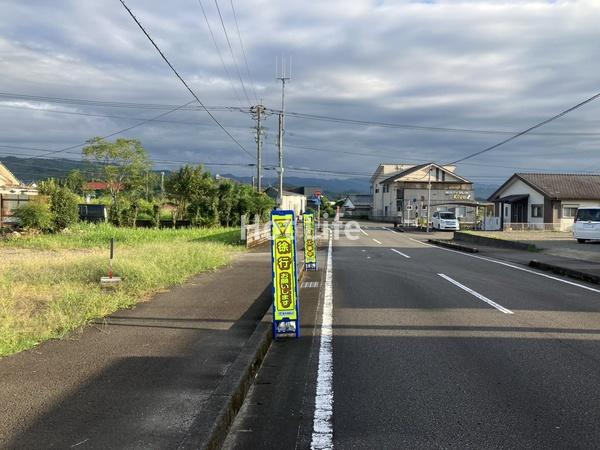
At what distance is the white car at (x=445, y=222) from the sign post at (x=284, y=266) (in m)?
40.9

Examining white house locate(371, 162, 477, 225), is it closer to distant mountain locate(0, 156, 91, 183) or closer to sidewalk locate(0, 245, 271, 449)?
distant mountain locate(0, 156, 91, 183)

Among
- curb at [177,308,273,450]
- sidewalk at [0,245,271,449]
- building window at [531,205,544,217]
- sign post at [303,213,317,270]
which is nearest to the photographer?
curb at [177,308,273,450]

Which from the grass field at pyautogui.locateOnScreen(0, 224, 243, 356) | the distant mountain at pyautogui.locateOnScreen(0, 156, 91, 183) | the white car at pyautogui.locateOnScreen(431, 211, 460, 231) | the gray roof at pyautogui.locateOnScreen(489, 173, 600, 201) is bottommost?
the grass field at pyautogui.locateOnScreen(0, 224, 243, 356)

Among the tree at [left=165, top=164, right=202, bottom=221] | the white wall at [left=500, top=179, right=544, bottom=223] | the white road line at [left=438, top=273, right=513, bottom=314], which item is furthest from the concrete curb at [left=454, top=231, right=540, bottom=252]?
the tree at [left=165, top=164, right=202, bottom=221]

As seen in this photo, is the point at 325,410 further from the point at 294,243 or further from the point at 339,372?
the point at 294,243

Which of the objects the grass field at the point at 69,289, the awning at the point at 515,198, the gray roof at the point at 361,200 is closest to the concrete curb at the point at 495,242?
the grass field at the point at 69,289

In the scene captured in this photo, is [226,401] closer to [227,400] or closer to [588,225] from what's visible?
[227,400]

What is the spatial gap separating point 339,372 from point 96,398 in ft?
7.01

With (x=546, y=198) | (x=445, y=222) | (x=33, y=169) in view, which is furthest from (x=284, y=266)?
(x=33, y=169)

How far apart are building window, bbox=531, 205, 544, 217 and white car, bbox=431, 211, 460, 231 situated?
19.7 feet

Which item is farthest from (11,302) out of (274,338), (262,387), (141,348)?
(262,387)

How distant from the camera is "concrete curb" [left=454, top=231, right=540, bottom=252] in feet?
73.6

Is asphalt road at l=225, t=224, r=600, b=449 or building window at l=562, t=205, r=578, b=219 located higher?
building window at l=562, t=205, r=578, b=219

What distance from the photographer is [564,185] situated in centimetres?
4300
